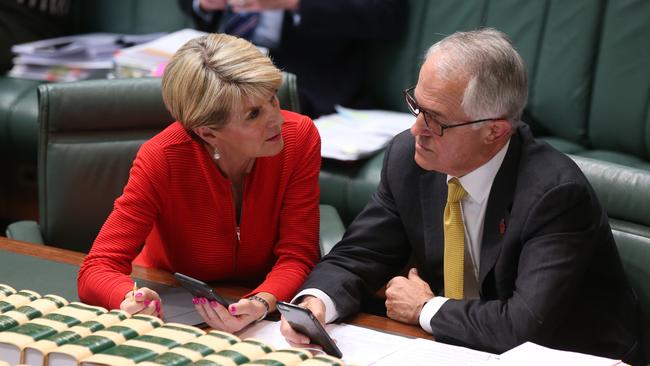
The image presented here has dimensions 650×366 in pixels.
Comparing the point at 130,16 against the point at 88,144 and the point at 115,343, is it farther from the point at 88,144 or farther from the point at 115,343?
the point at 115,343

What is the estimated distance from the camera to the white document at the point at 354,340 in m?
1.62

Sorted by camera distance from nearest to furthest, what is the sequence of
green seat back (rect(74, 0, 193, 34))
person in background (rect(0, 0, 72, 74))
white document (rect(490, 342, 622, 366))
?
white document (rect(490, 342, 622, 366)), person in background (rect(0, 0, 72, 74)), green seat back (rect(74, 0, 193, 34))

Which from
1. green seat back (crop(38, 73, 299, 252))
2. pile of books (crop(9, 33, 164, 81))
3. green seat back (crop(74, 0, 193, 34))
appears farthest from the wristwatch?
→ green seat back (crop(74, 0, 193, 34))

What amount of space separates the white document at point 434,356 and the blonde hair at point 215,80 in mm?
620

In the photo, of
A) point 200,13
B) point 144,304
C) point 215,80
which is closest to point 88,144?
point 215,80

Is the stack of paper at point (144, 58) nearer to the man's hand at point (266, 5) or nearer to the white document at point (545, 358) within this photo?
the man's hand at point (266, 5)

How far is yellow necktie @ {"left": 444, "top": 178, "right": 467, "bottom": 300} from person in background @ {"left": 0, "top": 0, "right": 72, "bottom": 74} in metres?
2.71

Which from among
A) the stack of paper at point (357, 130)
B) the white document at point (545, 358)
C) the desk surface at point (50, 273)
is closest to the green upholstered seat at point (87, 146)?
the desk surface at point (50, 273)

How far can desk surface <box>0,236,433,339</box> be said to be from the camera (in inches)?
75.9

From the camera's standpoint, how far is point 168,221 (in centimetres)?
210

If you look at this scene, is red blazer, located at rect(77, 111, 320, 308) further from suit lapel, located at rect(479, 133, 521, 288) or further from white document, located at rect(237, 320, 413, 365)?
suit lapel, located at rect(479, 133, 521, 288)

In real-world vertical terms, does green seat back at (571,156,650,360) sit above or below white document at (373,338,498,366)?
above

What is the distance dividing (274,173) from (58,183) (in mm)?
662

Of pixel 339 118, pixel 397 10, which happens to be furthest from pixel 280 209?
pixel 397 10
